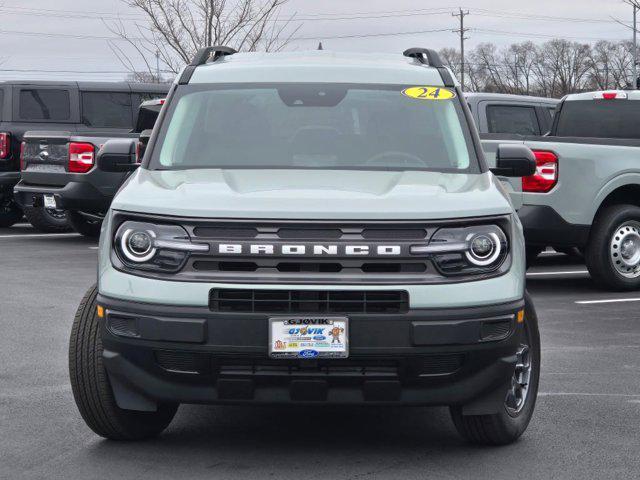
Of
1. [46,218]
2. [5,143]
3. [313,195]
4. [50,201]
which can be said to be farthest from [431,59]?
[46,218]

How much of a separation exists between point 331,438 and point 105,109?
1334cm

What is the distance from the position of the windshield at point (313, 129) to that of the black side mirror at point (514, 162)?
0.28 meters

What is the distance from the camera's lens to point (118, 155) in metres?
6.53

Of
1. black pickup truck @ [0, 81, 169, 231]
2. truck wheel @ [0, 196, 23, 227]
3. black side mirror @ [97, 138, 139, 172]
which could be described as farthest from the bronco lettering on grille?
truck wheel @ [0, 196, 23, 227]

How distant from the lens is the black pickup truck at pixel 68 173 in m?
15.9

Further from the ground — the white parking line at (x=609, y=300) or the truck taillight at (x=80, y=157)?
the truck taillight at (x=80, y=157)

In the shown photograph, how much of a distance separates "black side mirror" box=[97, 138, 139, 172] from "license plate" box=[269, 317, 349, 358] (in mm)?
1926

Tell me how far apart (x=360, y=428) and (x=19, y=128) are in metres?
13.0

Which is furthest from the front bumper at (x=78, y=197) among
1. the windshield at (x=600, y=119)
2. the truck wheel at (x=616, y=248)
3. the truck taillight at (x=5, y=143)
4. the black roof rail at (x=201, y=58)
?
the black roof rail at (x=201, y=58)

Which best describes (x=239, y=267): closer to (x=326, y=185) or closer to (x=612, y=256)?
(x=326, y=185)

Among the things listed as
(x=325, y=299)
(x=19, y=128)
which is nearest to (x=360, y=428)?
(x=325, y=299)

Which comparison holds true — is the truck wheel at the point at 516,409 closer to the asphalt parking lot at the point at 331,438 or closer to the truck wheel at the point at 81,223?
the asphalt parking lot at the point at 331,438

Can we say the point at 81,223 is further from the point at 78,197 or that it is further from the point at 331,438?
the point at 331,438

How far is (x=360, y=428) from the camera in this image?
6074 mm
